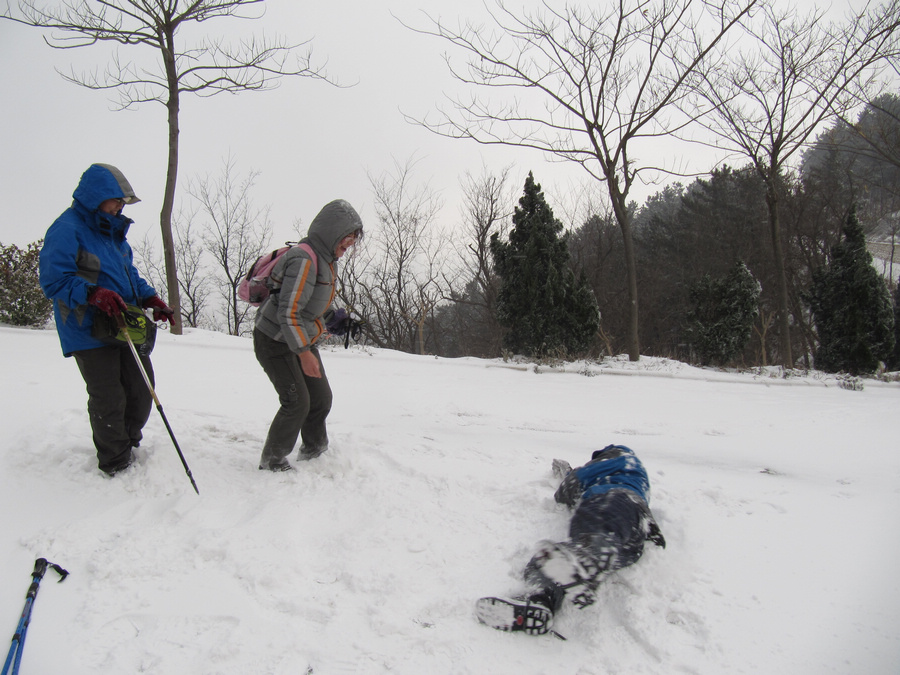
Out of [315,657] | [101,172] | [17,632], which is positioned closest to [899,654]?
[315,657]

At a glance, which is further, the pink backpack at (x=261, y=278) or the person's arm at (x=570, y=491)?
the pink backpack at (x=261, y=278)

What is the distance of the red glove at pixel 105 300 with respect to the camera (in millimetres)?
2453

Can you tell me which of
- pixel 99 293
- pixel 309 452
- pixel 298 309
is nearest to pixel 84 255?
pixel 99 293

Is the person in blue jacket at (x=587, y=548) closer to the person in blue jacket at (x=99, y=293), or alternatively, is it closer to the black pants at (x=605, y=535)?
the black pants at (x=605, y=535)

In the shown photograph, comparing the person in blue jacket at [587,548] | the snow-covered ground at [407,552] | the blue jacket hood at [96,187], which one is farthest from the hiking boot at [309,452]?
the blue jacket hood at [96,187]

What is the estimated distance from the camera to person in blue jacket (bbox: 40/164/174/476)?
2467 millimetres

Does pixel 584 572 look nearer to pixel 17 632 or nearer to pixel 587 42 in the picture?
pixel 17 632

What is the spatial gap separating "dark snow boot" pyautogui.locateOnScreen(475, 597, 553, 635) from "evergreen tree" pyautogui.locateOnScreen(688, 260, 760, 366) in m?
13.3

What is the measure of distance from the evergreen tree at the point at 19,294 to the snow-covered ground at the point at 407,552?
733 cm

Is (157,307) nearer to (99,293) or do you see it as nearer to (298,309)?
(99,293)

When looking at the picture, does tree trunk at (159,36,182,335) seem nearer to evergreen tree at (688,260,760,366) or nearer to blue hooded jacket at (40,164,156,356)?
blue hooded jacket at (40,164,156,356)

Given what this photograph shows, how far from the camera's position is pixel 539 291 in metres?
12.5

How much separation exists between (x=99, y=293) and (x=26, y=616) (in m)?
1.46

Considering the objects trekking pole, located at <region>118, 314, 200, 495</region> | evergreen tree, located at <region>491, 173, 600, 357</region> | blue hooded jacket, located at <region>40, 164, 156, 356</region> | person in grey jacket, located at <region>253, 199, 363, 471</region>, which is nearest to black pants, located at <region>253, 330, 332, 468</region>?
person in grey jacket, located at <region>253, 199, 363, 471</region>
